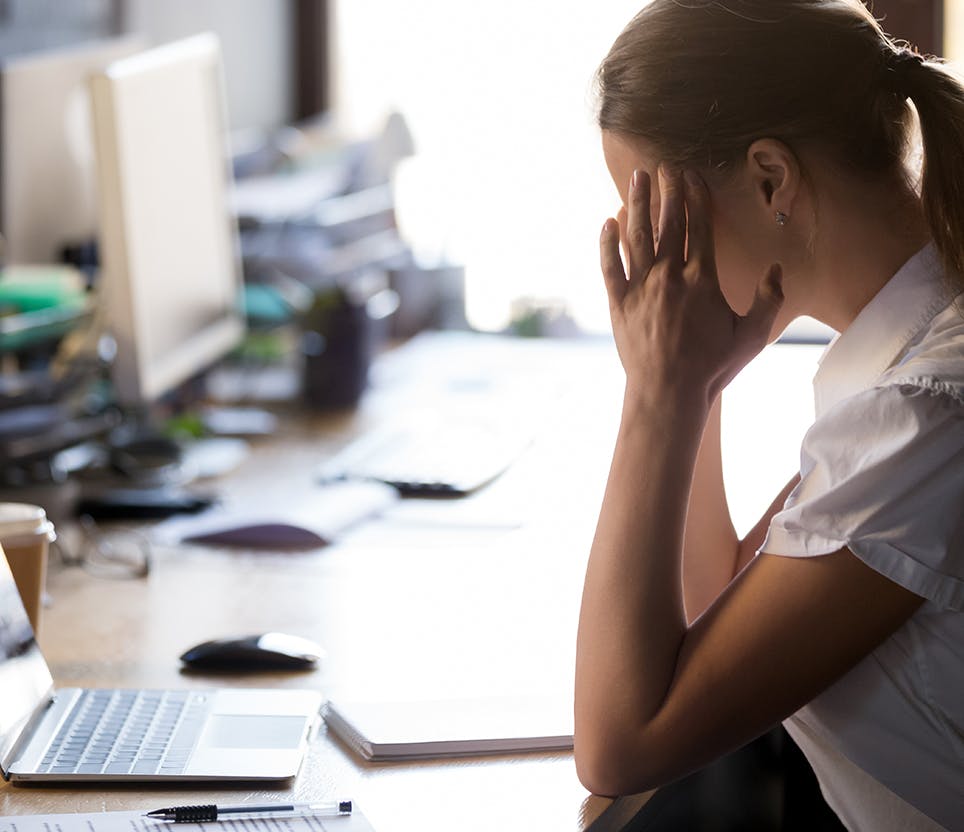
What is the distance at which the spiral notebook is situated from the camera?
1.00 metres

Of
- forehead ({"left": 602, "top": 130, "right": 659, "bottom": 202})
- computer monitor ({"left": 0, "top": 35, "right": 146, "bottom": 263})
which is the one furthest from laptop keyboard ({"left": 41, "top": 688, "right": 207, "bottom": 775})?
computer monitor ({"left": 0, "top": 35, "right": 146, "bottom": 263})

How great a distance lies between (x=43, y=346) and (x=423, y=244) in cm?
215

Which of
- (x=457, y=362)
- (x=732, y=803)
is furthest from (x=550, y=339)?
(x=732, y=803)

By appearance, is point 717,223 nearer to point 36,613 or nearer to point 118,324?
point 36,613

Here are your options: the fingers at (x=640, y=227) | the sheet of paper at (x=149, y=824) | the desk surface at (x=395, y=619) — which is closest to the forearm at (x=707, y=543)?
the desk surface at (x=395, y=619)

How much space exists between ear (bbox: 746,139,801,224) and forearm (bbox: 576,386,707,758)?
0.16 m

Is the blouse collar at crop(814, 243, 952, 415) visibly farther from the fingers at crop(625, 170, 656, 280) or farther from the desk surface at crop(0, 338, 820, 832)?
the desk surface at crop(0, 338, 820, 832)

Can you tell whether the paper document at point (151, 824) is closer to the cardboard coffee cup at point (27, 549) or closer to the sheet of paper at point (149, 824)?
the sheet of paper at point (149, 824)

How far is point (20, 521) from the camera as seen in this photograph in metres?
1.16

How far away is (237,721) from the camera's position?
1037 mm

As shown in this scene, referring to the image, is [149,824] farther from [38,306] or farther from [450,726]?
[38,306]

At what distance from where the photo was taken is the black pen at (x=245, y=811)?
873 millimetres

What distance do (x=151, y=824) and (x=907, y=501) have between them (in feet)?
1.76

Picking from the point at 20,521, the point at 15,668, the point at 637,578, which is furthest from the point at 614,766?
the point at 20,521
